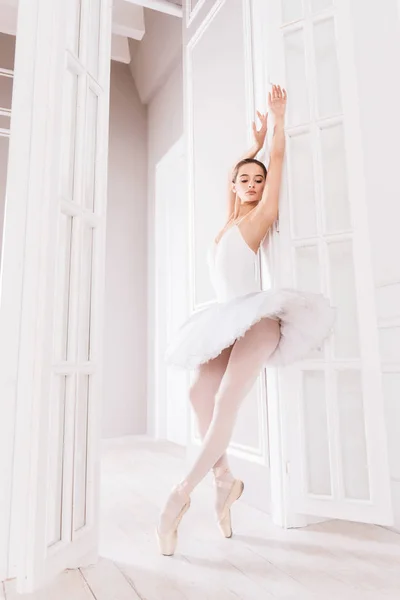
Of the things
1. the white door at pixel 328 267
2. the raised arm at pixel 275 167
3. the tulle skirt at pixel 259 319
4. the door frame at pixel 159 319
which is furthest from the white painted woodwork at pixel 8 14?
the tulle skirt at pixel 259 319

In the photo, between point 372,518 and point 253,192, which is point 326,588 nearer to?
point 372,518

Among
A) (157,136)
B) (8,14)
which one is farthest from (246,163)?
(157,136)

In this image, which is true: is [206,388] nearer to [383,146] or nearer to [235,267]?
[235,267]

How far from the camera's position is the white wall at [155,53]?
153 inches

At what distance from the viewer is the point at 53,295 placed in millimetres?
1311

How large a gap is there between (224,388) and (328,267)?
64 centimetres

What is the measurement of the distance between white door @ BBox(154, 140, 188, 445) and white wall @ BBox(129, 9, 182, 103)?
772 millimetres

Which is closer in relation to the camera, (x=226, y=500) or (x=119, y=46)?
(x=226, y=500)

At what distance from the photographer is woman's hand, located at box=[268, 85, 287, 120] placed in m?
1.89

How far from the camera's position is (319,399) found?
177 cm

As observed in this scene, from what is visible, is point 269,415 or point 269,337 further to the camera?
point 269,415

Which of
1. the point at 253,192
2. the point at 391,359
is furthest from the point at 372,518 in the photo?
the point at 253,192

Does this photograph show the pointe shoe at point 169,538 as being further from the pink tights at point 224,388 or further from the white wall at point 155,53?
the white wall at point 155,53

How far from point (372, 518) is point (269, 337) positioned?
72 centimetres
